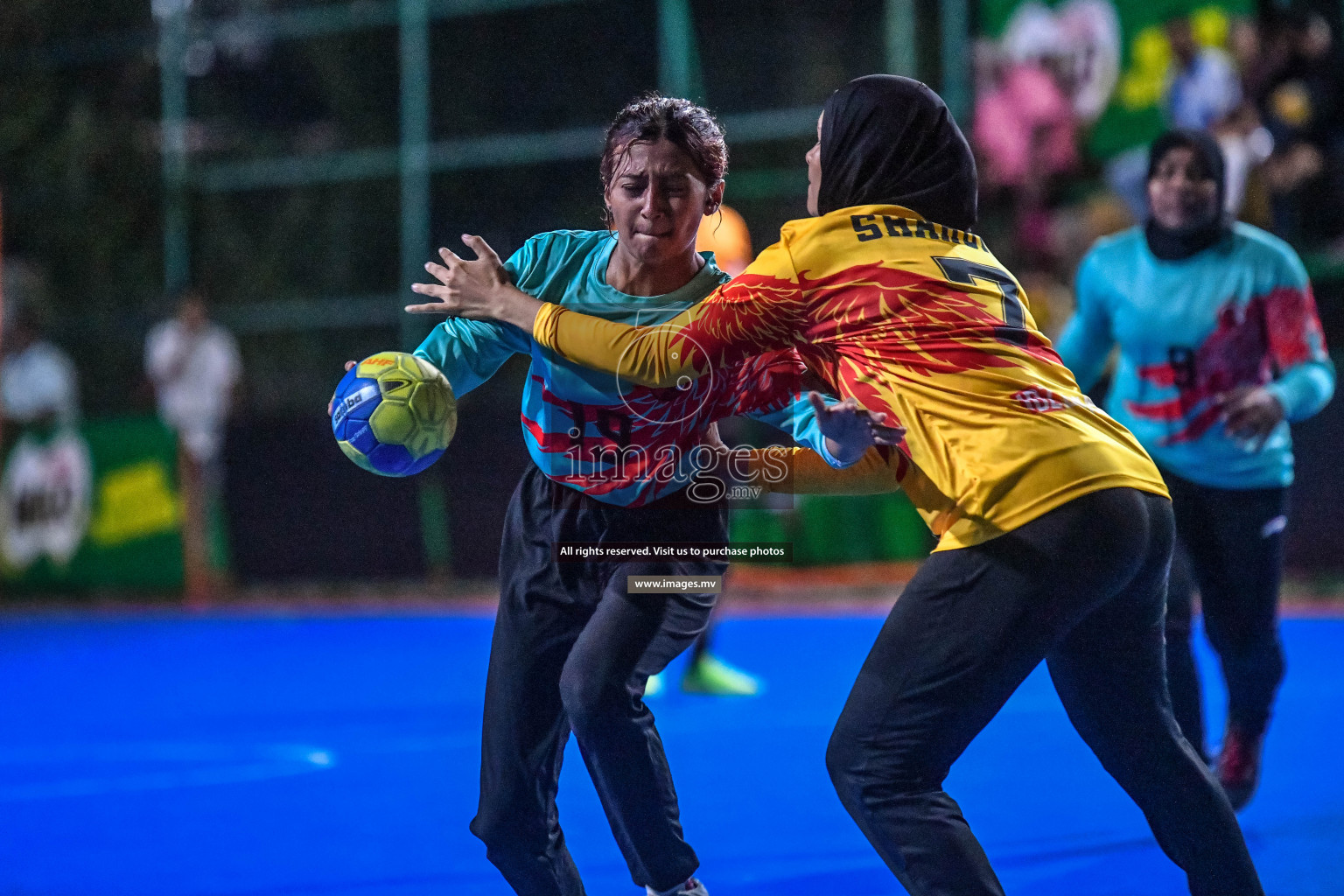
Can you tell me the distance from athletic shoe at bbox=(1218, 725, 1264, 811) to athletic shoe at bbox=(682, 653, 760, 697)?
288 centimetres

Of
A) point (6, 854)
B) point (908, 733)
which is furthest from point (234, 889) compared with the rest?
point (908, 733)

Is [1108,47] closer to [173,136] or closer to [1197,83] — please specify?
[1197,83]

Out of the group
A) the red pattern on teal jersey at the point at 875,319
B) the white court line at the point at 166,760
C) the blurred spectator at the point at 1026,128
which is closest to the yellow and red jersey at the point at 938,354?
the red pattern on teal jersey at the point at 875,319

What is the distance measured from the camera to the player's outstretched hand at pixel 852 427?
2596mm

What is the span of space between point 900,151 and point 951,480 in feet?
2.12

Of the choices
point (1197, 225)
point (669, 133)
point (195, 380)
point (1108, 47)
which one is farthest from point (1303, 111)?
point (195, 380)

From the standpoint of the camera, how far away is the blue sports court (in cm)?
408

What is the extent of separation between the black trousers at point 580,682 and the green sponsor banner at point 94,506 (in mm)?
10717

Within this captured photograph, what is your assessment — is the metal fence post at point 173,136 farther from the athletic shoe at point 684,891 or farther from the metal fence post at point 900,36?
the athletic shoe at point 684,891

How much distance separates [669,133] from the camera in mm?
3117

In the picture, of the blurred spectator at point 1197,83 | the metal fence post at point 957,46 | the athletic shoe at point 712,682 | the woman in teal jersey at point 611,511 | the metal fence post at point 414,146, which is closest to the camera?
the woman in teal jersey at point 611,511

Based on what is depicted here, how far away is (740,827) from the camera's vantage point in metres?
4.60

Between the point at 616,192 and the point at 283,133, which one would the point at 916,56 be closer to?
the point at 283,133

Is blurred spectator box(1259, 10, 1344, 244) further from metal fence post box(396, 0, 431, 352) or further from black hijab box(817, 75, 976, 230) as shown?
black hijab box(817, 75, 976, 230)
